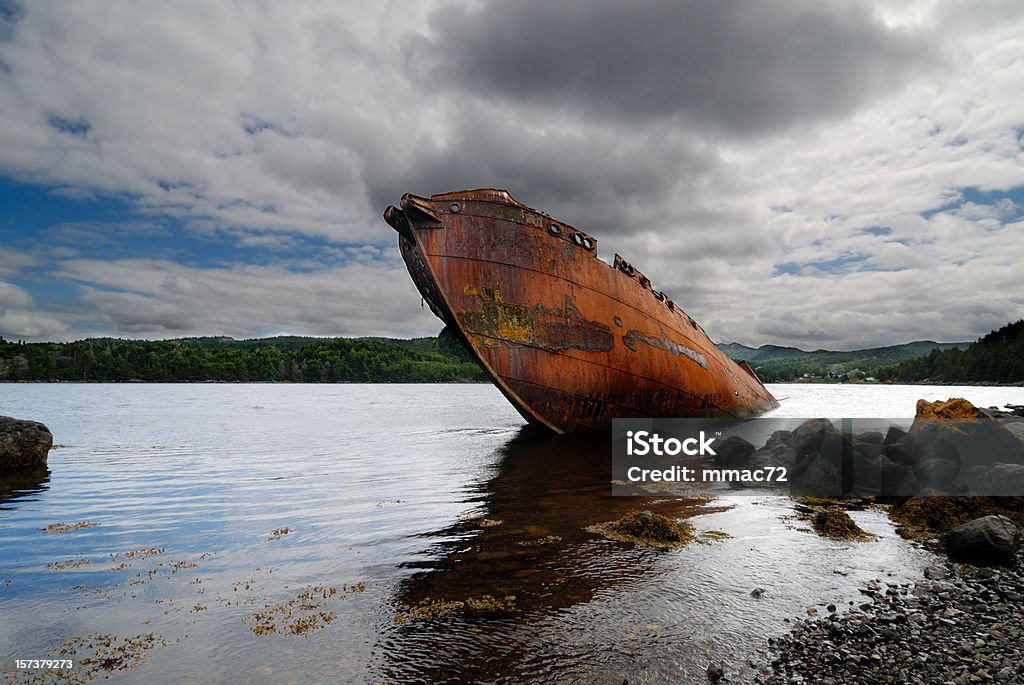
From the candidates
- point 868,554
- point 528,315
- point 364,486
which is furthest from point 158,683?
point 528,315

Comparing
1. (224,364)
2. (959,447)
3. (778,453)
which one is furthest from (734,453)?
(224,364)

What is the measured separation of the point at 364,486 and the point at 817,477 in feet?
30.6

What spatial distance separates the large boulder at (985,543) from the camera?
248 inches

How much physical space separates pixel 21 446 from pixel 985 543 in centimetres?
1881

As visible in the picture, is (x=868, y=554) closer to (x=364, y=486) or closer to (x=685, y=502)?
(x=685, y=502)

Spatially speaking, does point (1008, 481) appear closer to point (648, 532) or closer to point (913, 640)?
point (648, 532)

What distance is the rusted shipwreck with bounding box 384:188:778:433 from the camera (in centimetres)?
1514

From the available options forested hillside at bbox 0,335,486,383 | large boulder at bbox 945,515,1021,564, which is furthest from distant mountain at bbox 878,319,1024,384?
large boulder at bbox 945,515,1021,564

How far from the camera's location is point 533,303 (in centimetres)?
1552

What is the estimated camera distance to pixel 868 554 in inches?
268

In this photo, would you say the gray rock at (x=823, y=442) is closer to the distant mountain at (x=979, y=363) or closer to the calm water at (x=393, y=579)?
the calm water at (x=393, y=579)

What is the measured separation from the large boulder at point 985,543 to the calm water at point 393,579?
0.41 m

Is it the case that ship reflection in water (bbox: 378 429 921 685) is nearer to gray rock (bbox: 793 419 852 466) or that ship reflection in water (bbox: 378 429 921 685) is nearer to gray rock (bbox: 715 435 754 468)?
gray rock (bbox: 793 419 852 466)

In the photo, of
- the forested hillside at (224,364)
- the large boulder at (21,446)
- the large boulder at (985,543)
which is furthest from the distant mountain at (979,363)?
the large boulder at (21,446)
